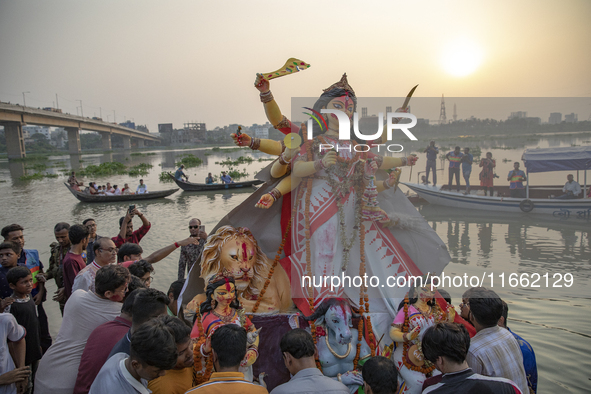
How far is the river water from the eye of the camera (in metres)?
4.89

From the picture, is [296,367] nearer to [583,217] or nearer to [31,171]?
[583,217]

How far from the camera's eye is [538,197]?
13.6 meters

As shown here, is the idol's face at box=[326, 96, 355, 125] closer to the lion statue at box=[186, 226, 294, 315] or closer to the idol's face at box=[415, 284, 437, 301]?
the lion statue at box=[186, 226, 294, 315]

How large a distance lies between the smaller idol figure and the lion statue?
429mm

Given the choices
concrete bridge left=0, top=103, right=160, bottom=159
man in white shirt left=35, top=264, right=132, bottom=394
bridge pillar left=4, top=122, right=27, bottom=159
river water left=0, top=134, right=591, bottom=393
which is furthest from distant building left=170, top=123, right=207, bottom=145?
man in white shirt left=35, top=264, right=132, bottom=394

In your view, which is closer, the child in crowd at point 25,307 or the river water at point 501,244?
the child in crowd at point 25,307

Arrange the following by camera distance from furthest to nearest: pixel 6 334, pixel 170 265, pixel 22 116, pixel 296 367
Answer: pixel 22 116 → pixel 170 265 → pixel 6 334 → pixel 296 367

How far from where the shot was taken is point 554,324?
549cm

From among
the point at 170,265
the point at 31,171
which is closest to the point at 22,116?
the point at 31,171

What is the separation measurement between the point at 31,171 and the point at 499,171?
39.0 metres

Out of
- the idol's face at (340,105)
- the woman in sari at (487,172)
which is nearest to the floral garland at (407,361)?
the idol's face at (340,105)

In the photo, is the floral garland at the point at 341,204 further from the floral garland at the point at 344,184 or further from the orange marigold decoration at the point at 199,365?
the orange marigold decoration at the point at 199,365

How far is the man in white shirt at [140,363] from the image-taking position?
2203mm

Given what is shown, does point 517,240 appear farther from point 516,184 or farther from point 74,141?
point 74,141
